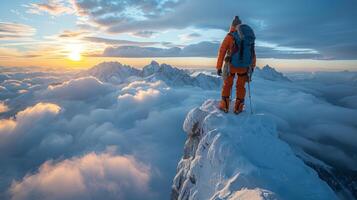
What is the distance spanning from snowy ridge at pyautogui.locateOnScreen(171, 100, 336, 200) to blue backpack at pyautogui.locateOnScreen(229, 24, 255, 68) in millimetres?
2332

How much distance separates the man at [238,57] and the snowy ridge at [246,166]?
1000 millimetres

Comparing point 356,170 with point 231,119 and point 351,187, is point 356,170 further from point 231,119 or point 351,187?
point 231,119

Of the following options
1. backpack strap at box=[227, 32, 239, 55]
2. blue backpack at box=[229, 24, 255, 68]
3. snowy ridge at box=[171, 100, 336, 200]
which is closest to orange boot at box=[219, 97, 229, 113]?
snowy ridge at box=[171, 100, 336, 200]

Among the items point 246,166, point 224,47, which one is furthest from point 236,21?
point 246,166

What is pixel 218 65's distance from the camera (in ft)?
37.4

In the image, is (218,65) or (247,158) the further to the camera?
(218,65)

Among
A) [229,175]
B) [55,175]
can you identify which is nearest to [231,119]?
[229,175]

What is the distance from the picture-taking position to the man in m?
11.0

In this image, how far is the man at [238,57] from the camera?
11.0 metres

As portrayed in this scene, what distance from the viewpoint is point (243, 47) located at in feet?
36.5

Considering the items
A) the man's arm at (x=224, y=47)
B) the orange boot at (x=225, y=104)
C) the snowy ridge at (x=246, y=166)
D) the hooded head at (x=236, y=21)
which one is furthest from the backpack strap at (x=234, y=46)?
the snowy ridge at (x=246, y=166)

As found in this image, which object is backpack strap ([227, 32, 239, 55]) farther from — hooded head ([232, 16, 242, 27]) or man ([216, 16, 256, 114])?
hooded head ([232, 16, 242, 27])

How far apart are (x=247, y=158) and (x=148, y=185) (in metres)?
172

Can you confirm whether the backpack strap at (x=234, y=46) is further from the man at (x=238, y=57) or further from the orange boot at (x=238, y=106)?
the orange boot at (x=238, y=106)
